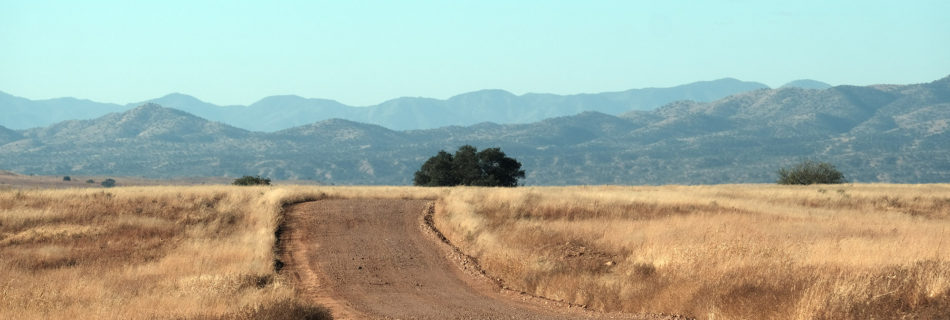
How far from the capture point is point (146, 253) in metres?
23.6

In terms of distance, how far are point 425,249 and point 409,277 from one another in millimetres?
3482

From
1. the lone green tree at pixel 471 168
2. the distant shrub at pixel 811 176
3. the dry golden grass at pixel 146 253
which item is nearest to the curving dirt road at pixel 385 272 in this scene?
the dry golden grass at pixel 146 253

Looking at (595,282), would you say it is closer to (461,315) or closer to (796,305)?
(461,315)

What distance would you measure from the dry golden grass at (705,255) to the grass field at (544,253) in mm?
42

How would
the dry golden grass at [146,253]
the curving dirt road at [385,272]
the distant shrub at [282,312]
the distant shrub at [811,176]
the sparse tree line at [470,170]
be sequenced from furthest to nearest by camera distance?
the distant shrub at [811,176] < the sparse tree line at [470,170] < the curving dirt road at [385,272] < the dry golden grass at [146,253] < the distant shrub at [282,312]

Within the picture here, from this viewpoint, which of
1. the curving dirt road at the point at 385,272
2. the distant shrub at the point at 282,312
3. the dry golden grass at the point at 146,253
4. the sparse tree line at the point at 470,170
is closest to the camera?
the distant shrub at the point at 282,312

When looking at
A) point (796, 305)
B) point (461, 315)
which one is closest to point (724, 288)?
point (796, 305)

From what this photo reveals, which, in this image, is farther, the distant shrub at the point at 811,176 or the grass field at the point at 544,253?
the distant shrub at the point at 811,176

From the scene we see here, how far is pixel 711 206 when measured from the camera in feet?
113

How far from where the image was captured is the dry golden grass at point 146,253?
14.5 m

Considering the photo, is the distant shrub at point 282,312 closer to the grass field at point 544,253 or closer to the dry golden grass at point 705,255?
the grass field at point 544,253

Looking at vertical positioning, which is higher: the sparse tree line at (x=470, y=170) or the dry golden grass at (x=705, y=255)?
the sparse tree line at (x=470, y=170)

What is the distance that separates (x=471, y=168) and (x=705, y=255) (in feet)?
141

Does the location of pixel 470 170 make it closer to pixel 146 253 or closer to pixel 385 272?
pixel 146 253
